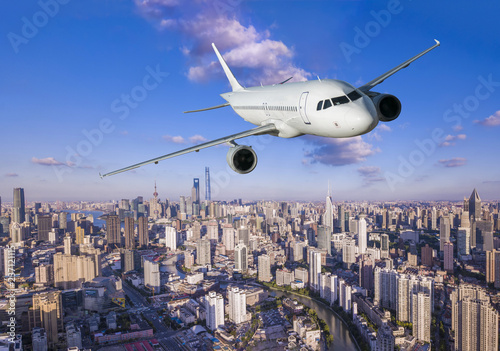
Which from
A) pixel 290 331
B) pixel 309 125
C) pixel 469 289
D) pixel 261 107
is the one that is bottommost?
pixel 290 331

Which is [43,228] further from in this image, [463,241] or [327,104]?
[463,241]

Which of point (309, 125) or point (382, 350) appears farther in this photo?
point (382, 350)

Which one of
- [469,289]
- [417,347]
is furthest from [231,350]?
[469,289]

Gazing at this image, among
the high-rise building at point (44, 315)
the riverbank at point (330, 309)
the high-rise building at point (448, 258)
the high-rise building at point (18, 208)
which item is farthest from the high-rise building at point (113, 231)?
the high-rise building at point (448, 258)

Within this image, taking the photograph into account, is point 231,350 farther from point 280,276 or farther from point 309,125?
point 309,125

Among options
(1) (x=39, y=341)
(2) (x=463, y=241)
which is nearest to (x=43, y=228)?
(1) (x=39, y=341)

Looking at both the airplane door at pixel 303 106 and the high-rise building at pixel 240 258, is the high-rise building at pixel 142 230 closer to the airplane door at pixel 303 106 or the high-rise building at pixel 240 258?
the high-rise building at pixel 240 258

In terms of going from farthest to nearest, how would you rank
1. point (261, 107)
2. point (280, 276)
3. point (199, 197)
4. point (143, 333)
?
point (199, 197) < point (280, 276) < point (143, 333) < point (261, 107)
